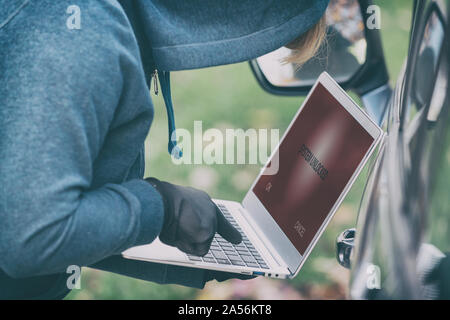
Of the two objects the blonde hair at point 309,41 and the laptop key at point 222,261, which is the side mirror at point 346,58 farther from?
the laptop key at point 222,261

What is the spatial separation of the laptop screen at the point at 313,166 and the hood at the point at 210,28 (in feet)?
0.95

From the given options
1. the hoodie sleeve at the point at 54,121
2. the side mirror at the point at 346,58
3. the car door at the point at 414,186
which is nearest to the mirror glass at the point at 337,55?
the side mirror at the point at 346,58

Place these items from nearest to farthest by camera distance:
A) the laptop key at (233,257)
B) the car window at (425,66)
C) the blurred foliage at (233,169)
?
1. the car window at (425,66)
2. the laptop key at (233,257)
3. the blurred foliage at (233,169)

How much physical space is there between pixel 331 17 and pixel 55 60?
116 centimetres

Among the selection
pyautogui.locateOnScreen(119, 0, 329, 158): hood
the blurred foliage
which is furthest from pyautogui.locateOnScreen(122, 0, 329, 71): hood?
the blurred foliage

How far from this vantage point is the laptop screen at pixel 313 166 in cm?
134

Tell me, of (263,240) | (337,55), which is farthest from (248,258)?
(337,55)

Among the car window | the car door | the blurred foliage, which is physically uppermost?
the car window

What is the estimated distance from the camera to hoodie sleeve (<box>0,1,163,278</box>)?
3.27 feet

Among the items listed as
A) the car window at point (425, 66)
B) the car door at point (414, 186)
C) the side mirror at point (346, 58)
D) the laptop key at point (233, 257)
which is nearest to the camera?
the car door at point (414, 186)

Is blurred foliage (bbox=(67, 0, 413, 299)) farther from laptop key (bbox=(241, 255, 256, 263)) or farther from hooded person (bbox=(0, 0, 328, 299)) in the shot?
hooded person (bbox=(0, 0, 328, 299))

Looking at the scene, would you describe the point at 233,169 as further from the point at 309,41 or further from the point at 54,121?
the point at 54,121

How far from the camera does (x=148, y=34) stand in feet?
3.95

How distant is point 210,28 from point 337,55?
886 mm
